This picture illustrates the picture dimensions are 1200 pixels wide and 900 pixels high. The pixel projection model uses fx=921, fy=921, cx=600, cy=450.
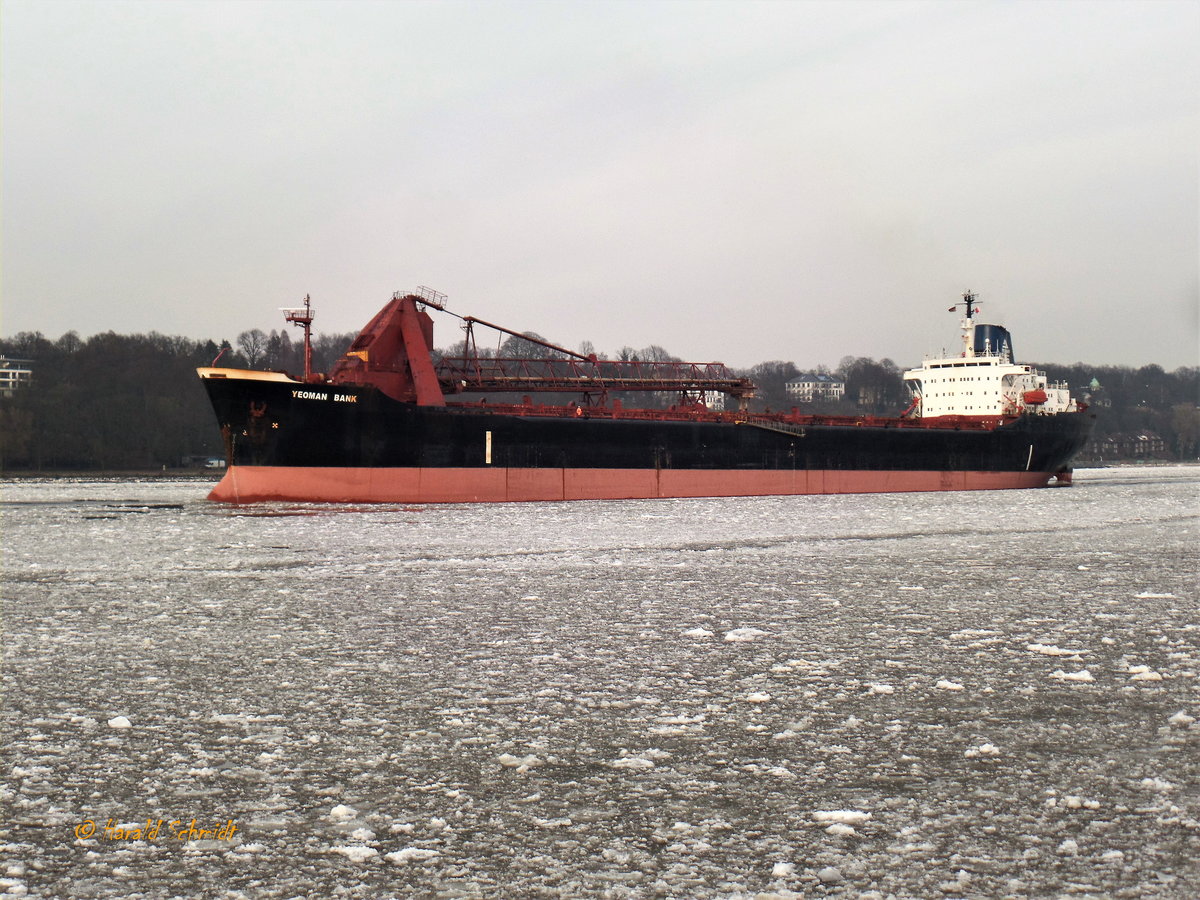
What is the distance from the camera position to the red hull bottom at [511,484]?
2689 cm

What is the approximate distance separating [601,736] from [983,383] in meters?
43.2

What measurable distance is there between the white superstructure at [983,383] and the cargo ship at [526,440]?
7.80 feet

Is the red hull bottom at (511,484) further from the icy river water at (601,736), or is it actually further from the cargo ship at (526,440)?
the icy river water at (601,736)

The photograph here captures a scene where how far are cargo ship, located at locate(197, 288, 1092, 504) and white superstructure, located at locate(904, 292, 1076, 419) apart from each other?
7.80ft

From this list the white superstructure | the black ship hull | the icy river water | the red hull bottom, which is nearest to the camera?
the icy river water

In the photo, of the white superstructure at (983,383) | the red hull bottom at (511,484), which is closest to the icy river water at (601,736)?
the red hull bottom at (511,484)

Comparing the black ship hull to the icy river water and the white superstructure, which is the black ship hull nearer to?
the white superstructure

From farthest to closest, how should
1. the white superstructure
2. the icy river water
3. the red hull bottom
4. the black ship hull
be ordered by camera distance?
the white superstructure
the red hull bottom
the black ship hull
the icy river water

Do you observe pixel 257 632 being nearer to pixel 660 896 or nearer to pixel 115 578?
pixel 115 578

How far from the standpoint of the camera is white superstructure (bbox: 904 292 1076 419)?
42.8 m

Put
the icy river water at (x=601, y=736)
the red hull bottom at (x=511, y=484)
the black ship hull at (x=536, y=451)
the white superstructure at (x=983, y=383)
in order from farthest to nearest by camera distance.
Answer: the white superstructure at (x=983, y=383), the red hull bottom at (x=511, y=484), the black ship hull at (x=536, y=451), the icy river water at (x=601, y=736)

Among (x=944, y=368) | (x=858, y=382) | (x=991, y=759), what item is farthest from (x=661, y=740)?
(x=858, y=382)

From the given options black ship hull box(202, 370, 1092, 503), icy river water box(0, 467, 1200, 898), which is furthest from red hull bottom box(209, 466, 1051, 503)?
icy river water box(0, 467, 1200, 898)

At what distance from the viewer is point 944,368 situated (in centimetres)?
4594
